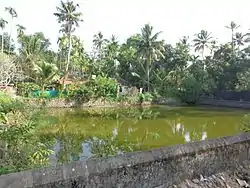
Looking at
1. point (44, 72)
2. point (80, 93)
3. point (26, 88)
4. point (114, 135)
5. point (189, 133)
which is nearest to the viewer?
point (114, 135)

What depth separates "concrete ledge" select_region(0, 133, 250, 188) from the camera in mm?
2215

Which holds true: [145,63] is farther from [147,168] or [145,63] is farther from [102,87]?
[147,168]

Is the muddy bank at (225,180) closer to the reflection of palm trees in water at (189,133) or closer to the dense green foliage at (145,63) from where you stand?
the reflection of palm trees in water at (189,133)

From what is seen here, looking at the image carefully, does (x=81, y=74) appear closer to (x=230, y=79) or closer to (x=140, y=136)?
(x=230, y=79)

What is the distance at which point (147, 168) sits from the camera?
9.32 feet

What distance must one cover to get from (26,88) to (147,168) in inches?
1105

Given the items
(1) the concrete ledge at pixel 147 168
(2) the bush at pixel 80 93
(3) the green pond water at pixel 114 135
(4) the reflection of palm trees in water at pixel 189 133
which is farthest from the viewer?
(2) the bush at pixel 80 93

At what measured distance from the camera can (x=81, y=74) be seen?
43.7m

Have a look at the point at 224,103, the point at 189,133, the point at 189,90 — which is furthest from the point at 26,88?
the point at 224,103

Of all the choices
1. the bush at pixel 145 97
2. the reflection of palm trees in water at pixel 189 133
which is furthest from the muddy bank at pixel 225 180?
the bush at pixel 145 97

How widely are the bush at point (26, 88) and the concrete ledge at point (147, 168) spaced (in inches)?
1064

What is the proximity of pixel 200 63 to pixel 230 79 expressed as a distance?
16.7 feet

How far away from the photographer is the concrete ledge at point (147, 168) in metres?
2.21

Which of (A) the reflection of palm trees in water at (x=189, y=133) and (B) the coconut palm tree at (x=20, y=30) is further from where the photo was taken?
(B) the coconut palm tree at (x=20, y=30)
